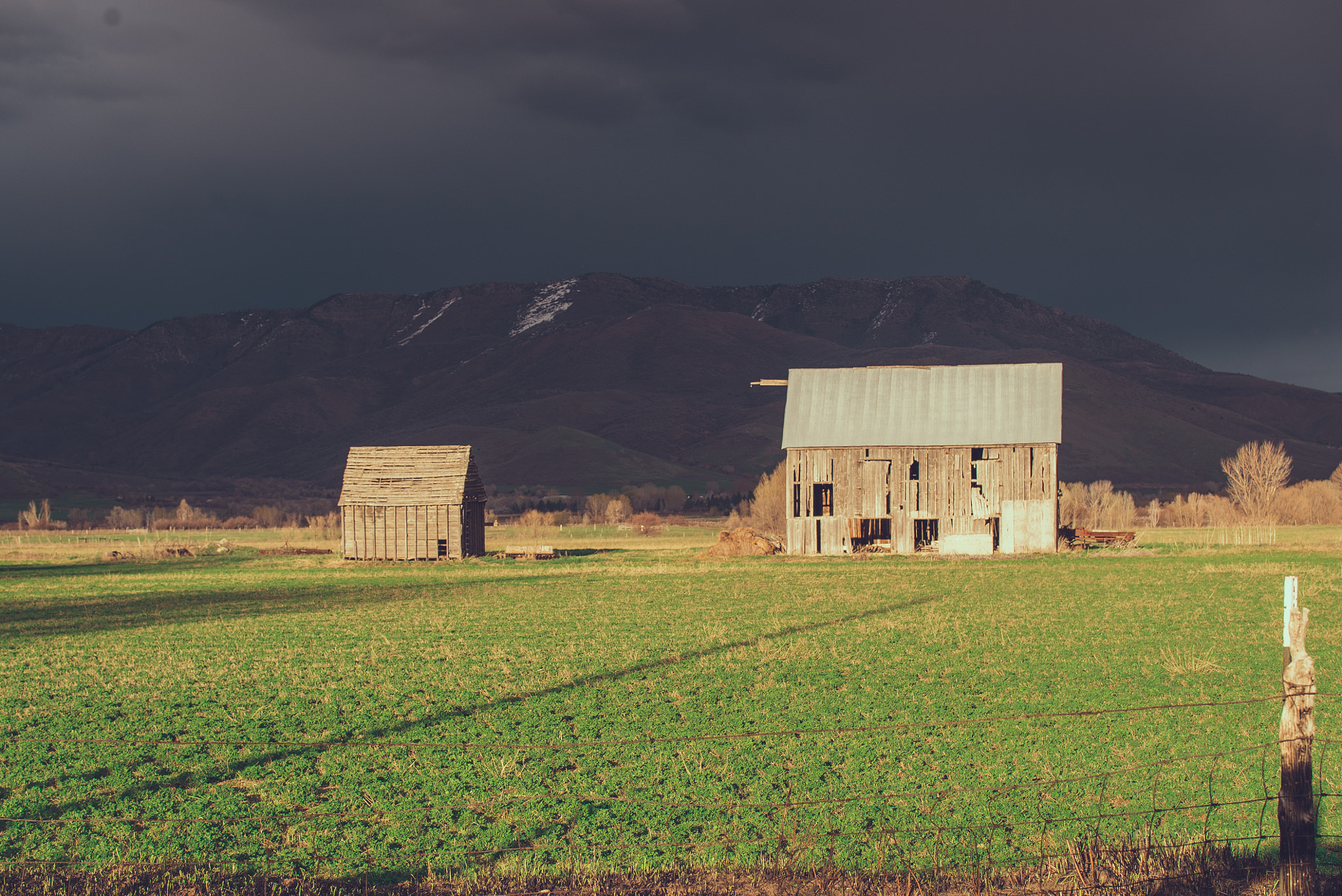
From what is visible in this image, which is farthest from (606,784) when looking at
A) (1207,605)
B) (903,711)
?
(1207,605)

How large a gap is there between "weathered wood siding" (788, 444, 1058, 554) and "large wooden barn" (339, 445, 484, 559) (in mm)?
16080

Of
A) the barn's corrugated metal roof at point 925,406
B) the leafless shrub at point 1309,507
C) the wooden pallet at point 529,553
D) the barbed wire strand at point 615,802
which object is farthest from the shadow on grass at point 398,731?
the leafless shrub at point 1309,507

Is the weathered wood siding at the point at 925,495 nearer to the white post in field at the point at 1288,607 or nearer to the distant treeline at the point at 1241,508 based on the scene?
the distant treeline at the point at 1241,508

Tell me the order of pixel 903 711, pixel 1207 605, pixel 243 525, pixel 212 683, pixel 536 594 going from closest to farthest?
1. pixel 903 711
2. pixel 212 683
3. pixel 1207 605
4. pixel 536 594
5. pixel 243 525

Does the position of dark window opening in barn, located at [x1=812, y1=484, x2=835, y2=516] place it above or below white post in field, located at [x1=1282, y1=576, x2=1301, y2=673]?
above

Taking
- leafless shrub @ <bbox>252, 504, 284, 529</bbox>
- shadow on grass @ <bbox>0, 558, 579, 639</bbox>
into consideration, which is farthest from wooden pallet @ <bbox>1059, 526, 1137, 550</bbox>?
leafless shrub @ <bbox>252, 504, 284, 529</bbox>

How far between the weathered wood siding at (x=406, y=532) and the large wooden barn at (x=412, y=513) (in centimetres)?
3

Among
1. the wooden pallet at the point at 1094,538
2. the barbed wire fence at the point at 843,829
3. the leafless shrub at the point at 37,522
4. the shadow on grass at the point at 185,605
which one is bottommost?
the shadow on grass at the point at 185,605

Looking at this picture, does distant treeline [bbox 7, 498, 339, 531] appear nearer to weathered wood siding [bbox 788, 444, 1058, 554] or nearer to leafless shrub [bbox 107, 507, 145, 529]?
leafless shrub [bbox 107, 507, 145, 529]

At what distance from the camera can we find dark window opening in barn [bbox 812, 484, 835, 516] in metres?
51.5

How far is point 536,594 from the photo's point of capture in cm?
3391

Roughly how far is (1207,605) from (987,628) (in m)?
7.28

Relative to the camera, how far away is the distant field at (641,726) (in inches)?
398

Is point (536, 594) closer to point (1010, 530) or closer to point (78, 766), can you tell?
point (78, 766)
